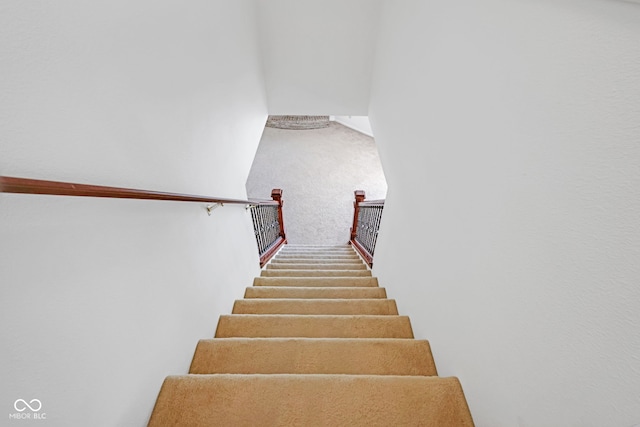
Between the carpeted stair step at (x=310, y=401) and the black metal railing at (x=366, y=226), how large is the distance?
1.94m

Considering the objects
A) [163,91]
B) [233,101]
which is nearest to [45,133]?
[163,91]

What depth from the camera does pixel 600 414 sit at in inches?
22.3

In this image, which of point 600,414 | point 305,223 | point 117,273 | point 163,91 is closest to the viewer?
point 600,414

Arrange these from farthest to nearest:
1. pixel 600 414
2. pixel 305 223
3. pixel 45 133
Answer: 1. pixel 305 223
2. pixel 45 133
3. pixel 600 414

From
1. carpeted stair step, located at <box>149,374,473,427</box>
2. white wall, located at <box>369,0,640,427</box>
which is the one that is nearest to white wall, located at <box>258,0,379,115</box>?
white wall, located at <box>369,0,640,427</box>

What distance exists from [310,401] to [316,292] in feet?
4.16

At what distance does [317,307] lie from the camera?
1.96 meters

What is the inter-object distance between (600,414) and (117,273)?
4.30ft

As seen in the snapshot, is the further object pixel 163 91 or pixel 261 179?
pixel 261 179

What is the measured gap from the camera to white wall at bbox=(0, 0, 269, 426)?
0.61 metres

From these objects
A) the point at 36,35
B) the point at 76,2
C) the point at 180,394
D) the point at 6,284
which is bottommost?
the point at 180,394

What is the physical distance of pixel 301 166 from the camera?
6.66 metres

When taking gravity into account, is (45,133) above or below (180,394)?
above

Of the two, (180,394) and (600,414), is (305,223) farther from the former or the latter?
(600,414)
